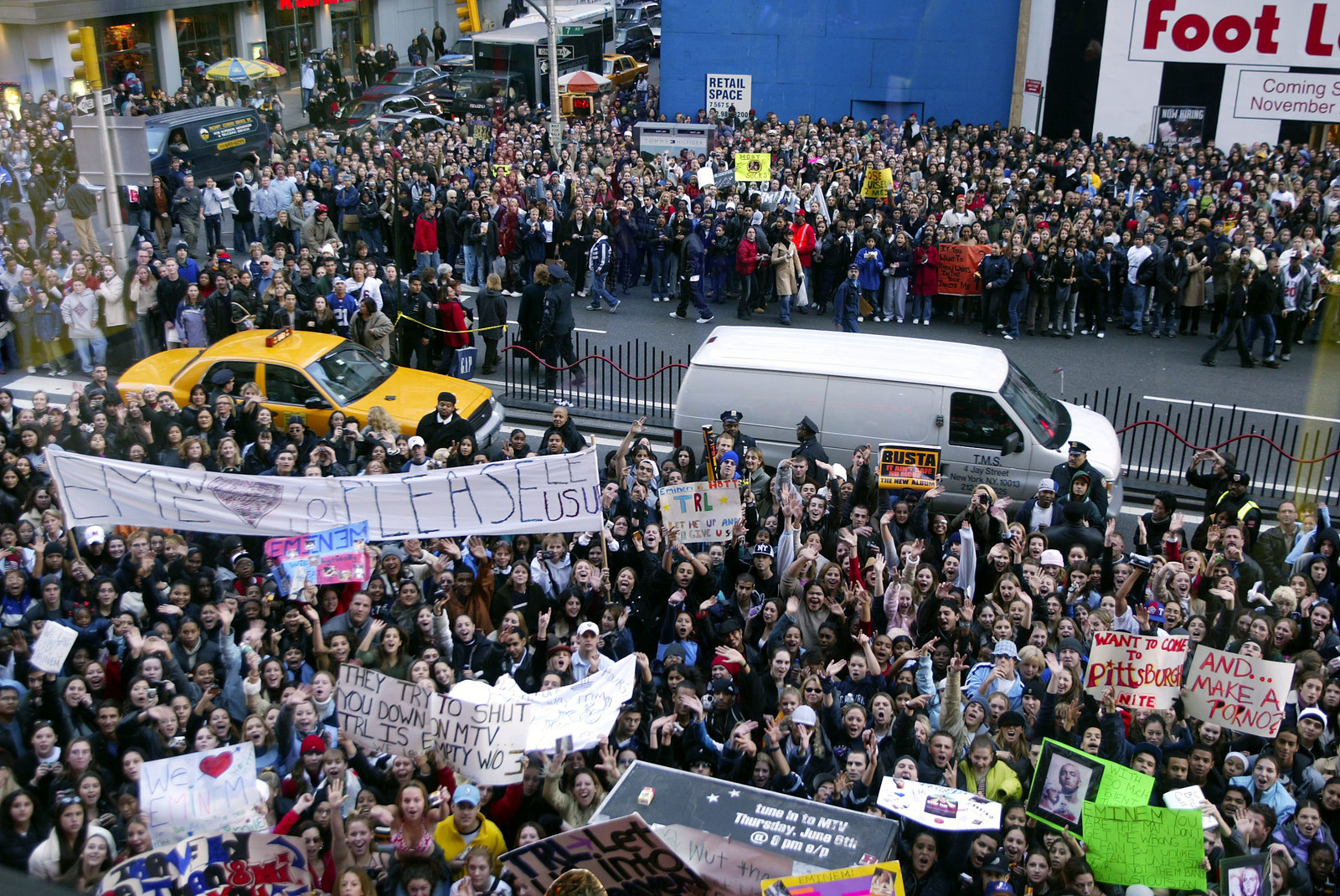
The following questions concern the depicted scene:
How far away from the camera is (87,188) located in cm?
2019

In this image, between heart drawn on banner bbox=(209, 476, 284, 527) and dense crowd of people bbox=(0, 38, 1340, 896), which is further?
heart drawn on banner bbox=(209, 476, 284, 527)

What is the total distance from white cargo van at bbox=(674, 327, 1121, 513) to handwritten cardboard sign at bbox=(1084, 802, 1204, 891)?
17.6ft

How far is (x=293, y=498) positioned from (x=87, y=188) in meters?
13.3

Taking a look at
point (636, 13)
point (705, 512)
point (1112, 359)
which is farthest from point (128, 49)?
point (705, 512)

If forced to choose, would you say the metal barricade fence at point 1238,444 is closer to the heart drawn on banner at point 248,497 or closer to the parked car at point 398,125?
the heart drawn on banner at point 248,497

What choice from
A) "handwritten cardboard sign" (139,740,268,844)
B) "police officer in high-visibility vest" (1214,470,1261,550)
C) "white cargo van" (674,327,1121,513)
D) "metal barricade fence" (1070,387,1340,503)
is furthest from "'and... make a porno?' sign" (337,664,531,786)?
"metal barricade fence" (1070,387,1340,503)

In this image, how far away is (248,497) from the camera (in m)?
9.54

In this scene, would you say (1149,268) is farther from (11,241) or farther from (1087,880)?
(11,241)

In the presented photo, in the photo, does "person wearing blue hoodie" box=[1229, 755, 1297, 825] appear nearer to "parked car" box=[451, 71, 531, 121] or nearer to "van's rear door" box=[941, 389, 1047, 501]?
"van's rear door" box=[941, 389, 1047, 501]

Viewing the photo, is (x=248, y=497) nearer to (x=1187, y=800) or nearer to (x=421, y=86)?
(x=1187, y=800)

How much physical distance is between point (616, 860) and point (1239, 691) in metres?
3.90

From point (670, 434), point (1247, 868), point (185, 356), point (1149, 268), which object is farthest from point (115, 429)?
point (1149, 268)

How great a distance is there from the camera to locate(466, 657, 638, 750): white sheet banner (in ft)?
23.3

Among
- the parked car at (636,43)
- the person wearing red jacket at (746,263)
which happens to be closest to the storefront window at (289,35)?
the parked car at (636,43)
